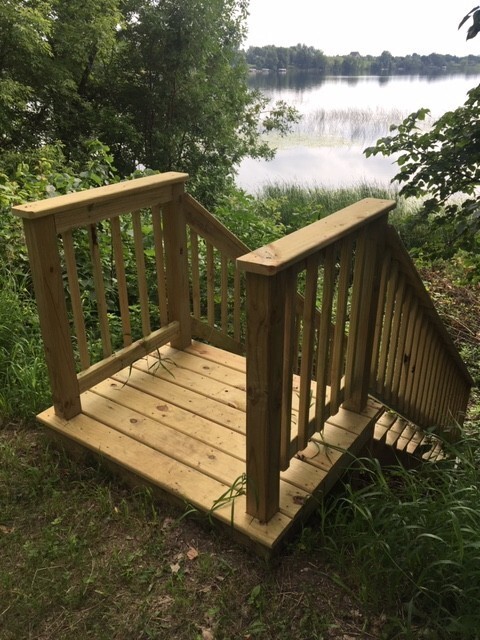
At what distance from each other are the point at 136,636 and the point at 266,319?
3.64 feet

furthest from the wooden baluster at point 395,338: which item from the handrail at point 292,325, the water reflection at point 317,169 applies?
the water reflection at point 317,169

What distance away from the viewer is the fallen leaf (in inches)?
75.0

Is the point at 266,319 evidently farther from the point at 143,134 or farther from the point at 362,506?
the point at 143,134

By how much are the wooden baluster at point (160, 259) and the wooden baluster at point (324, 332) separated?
114 cm

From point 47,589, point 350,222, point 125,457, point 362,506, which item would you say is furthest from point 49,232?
point 362,506

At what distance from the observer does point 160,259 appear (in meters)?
2.82

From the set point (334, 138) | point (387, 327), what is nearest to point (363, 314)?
point (387, 327)

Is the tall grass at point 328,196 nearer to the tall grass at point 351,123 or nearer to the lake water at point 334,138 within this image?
the lake water at point 334,138

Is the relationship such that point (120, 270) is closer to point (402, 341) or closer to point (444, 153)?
point (402, 341)

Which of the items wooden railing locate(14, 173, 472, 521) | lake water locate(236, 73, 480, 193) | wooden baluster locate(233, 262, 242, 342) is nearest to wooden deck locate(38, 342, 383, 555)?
wooden railing locate(14, 173, 472, 521)

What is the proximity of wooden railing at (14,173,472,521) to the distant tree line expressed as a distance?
32950 mm

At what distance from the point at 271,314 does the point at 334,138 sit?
21153 mm

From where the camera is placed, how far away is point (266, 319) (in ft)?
5.17

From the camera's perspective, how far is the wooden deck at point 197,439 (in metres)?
2.02
